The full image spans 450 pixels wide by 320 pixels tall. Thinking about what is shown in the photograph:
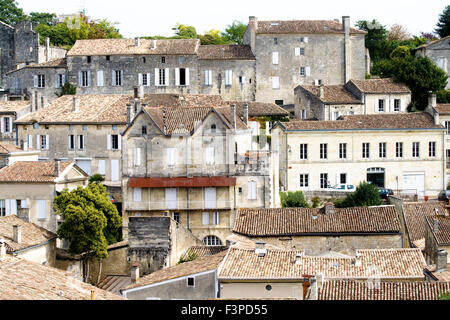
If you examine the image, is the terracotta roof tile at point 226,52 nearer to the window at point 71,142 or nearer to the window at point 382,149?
the window at point 71,142

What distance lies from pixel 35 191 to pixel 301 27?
94.0ft

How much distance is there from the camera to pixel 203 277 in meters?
22.7

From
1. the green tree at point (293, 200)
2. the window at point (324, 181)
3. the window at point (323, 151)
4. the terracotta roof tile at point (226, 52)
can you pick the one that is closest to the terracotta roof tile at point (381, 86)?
the window at point (323, 151)

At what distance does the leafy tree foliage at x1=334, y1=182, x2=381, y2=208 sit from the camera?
4053 centimetres

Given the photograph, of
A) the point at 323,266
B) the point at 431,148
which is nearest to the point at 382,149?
the point at 431,148

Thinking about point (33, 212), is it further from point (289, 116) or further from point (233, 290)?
point (289, 116)

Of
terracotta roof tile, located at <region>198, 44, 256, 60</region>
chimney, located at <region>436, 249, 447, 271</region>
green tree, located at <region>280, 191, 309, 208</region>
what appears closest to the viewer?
chimney, located at <region>436, 249, 447, 271</region>

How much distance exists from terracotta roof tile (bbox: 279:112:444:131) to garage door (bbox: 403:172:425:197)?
2807 millimetres

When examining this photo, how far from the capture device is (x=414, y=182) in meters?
45.6

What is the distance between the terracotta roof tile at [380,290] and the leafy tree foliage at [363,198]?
20.1 m

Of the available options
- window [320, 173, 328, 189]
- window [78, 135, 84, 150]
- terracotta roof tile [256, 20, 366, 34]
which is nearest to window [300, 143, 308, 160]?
window [320, 173, 328, 189]

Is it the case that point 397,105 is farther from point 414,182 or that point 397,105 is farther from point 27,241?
point 27,241

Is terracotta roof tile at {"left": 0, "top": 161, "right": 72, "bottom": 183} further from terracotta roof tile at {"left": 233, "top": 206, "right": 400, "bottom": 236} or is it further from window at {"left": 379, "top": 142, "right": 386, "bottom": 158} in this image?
window at {"left": 379, "top": 142, "right": 386, "bottom": 158}

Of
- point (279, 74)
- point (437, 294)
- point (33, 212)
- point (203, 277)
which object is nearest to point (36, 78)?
point (279, 74)
